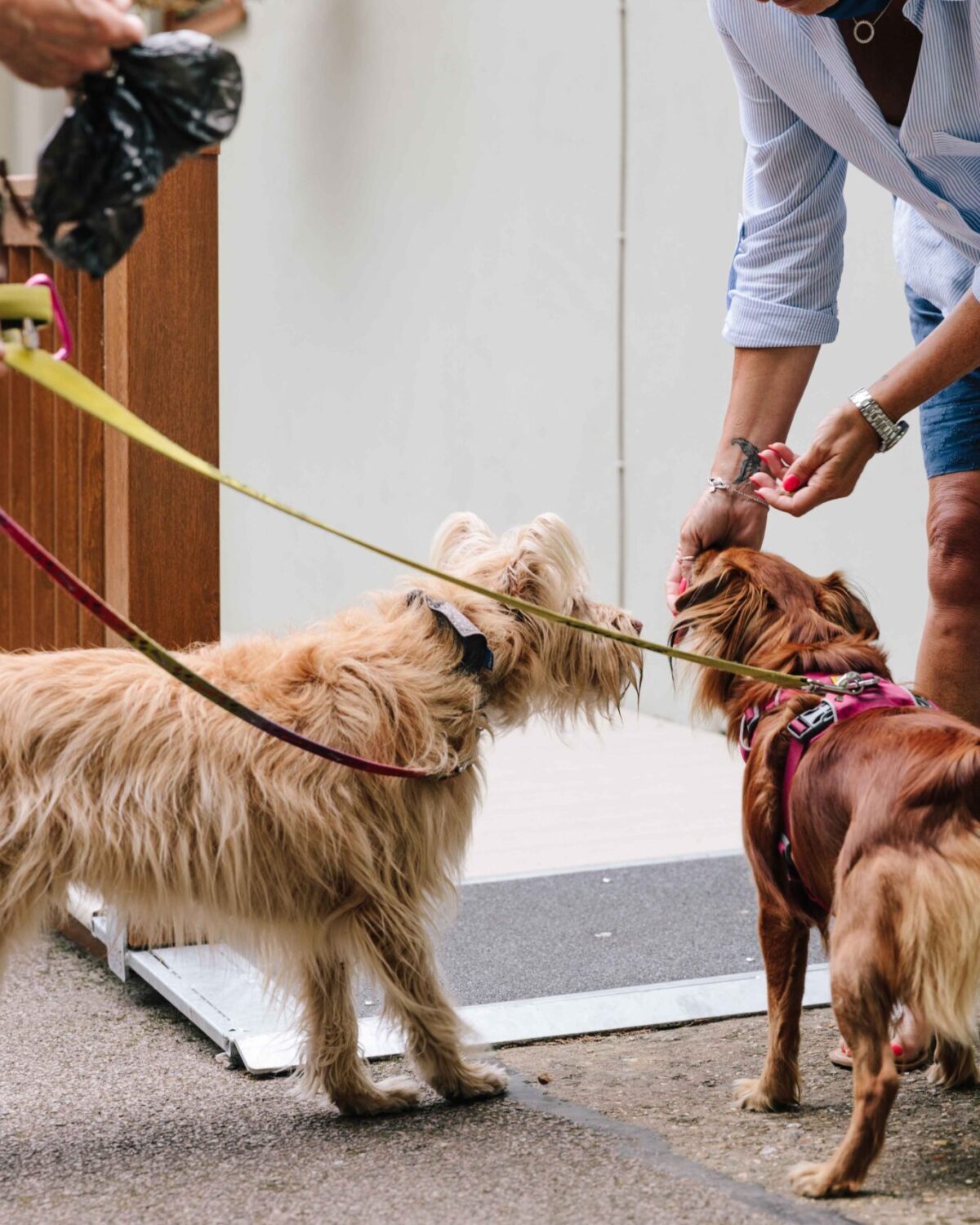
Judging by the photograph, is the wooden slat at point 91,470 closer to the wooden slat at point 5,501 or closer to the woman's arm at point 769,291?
the wooden slat at point 5,501

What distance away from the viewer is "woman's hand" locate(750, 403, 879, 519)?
303 cm

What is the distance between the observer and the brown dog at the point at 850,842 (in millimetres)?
2338

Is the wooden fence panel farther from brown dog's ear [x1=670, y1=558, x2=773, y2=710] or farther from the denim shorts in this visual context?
the denim shorts

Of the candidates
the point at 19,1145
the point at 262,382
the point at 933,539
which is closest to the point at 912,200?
the point at 933,539

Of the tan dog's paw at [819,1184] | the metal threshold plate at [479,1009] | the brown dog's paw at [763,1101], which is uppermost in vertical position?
the tan dog's paw at [819,1184]

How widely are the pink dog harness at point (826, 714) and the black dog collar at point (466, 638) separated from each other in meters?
0.63

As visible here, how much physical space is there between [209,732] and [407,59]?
670 cm

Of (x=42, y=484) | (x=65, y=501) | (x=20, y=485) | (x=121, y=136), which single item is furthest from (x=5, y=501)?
(x=121, y=136)

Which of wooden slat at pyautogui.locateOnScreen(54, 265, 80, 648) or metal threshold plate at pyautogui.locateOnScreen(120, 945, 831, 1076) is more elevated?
wooden slat at pyautogui.locateOnScreen(54, 265, 80, 648)


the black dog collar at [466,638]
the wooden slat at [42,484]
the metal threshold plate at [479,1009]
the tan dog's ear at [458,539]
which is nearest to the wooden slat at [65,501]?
the wooden slat at [42,484]

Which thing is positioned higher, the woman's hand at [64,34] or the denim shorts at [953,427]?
the woman's hand at [64,34]

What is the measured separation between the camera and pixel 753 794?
2.77m

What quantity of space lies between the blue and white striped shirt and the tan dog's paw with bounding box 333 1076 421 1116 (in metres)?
1.74

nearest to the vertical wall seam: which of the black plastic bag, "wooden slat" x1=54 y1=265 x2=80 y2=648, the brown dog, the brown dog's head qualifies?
"wooden slat" x1=54 y1=265 x2=80 y2=648
